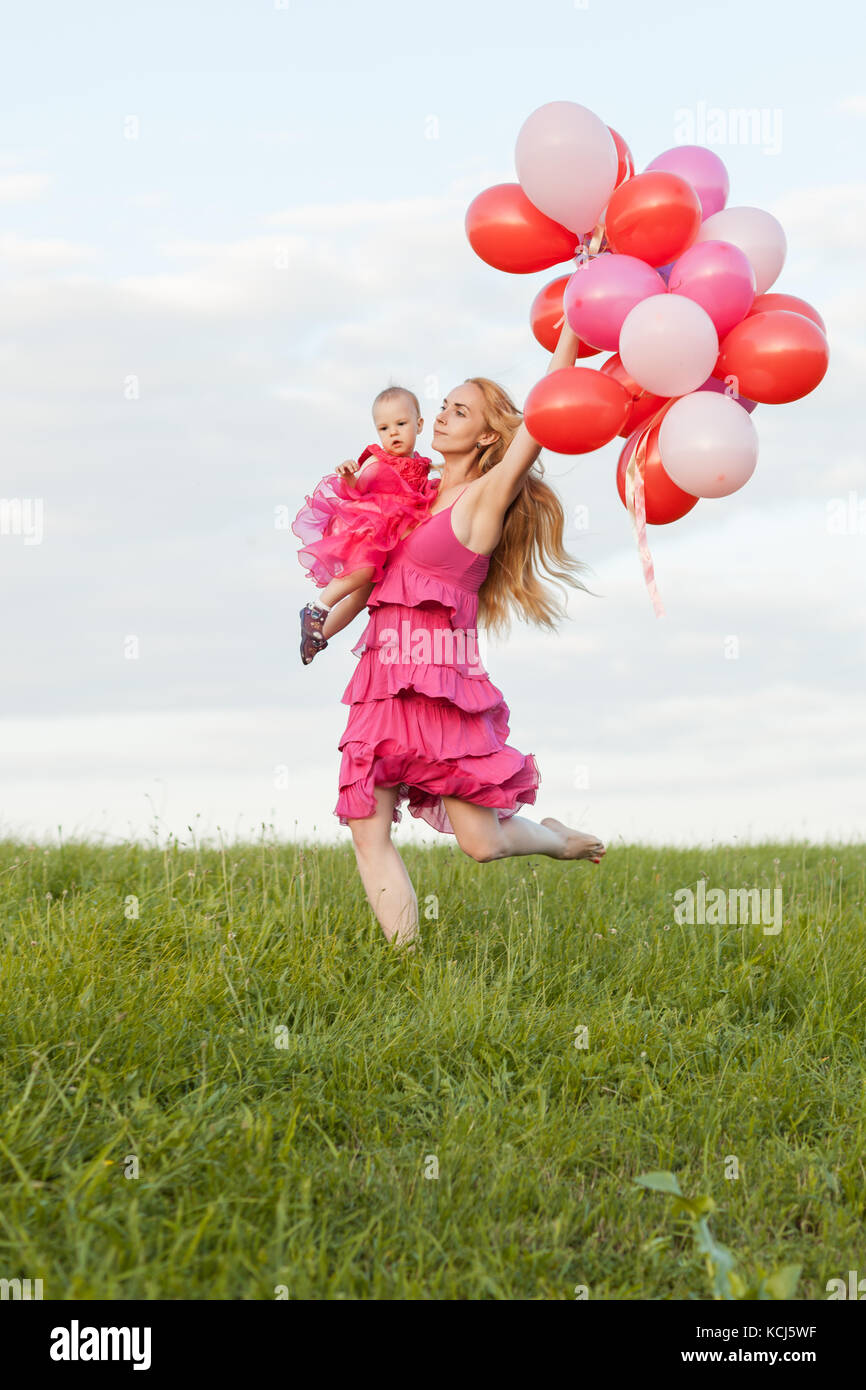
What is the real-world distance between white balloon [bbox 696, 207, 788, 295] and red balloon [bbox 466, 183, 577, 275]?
544mm

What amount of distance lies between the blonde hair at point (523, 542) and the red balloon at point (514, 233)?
55 centimetres

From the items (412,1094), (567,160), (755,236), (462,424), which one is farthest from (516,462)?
(412,1094)

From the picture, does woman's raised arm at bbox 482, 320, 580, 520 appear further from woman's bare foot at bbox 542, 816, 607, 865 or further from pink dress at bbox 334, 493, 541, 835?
woman's bare foot at bbox 542, 816, 607, 865

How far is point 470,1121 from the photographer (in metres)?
3.47

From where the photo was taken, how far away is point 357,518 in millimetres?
4781

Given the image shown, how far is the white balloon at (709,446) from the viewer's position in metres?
4.00

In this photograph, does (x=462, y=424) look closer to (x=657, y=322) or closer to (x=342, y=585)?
(x=342, y=585)

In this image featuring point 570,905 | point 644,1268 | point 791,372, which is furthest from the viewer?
point 570,905

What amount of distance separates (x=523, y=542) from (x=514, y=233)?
123cm

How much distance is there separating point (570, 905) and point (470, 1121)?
2424 mm

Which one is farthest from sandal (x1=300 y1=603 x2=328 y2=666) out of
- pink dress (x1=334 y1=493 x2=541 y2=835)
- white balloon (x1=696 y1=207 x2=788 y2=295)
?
white balloon (x1=696 y1=207 x2=788 y2=295)

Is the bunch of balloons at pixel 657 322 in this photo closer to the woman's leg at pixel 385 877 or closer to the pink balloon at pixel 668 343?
the pink balloon at pixel 668 343
